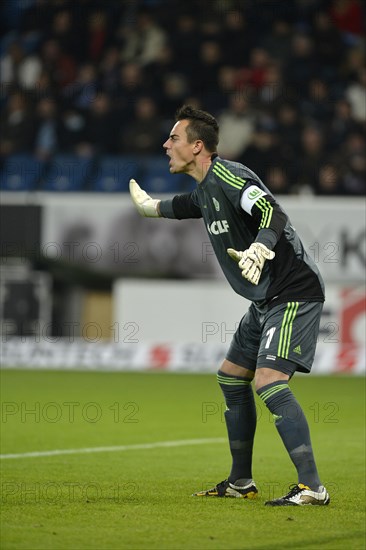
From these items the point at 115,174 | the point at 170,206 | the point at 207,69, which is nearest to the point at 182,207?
the point at 170,206

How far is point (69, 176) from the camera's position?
18422 mm

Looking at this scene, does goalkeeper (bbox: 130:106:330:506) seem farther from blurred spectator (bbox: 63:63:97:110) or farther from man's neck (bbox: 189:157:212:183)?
blurred spectator (bbox: 63:63:97:110)

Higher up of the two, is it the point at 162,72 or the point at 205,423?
the point at 162,72

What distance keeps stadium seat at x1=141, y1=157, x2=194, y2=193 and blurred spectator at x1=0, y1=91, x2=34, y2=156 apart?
278 centimetres

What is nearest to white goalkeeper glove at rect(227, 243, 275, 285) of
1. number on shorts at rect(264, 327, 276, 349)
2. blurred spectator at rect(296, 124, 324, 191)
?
number on shorts at rect(264, 327, 276, 349)

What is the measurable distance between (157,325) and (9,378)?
2.50m

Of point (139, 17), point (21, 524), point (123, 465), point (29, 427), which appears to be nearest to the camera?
point (21, 524)

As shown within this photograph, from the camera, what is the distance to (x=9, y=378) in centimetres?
1490

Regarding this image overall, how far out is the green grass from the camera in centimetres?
519

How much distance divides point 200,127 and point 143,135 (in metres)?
12.3

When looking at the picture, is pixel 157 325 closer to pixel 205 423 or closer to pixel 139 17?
pixel 205 423

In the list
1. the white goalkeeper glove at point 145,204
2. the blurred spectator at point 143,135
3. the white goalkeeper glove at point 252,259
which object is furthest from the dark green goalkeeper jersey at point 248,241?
the blurred spectator at point 143,135

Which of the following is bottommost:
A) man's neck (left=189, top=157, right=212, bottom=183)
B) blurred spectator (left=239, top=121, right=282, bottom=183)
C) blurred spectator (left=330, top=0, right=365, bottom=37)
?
man's neck (left=189, top=157, right=212, bottom=183)

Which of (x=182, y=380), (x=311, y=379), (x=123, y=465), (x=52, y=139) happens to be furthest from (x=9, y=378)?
(x=123, y=465)
